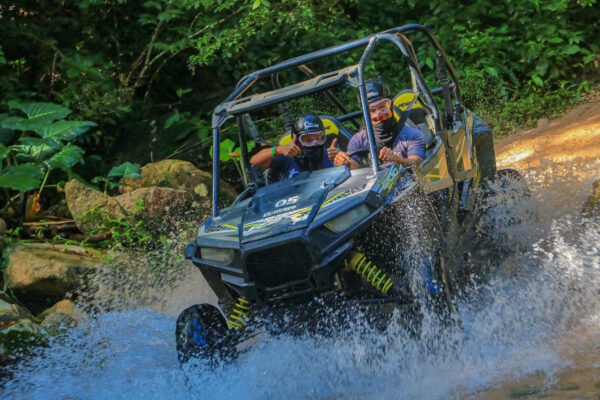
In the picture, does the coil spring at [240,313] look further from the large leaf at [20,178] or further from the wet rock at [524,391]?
the large leaf at [20,178]

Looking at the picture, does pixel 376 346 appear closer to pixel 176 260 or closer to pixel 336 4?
pixel 176 260

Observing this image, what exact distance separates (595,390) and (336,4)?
8.72 metres

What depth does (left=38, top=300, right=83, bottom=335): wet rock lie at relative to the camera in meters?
6.23

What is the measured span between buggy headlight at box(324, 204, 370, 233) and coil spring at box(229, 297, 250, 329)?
0.75 m

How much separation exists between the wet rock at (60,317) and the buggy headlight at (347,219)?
8.78 ft

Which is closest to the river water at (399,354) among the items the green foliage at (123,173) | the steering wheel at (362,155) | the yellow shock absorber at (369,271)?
the yellow shock absorber at (369,271)

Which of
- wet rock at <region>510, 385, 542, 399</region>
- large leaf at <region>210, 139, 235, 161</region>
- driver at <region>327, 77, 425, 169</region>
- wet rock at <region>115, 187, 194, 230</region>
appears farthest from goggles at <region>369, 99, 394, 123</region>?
large leaf at <region>210, 139, 235, 161</region>

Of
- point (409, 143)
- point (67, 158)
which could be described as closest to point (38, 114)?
point (67, 158)

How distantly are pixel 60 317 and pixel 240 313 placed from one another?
2185mm

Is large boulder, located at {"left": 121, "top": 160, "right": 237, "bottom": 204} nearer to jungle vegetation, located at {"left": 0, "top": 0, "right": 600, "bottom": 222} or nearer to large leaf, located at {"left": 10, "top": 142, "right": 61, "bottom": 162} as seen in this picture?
jungle vegetation, located at {"left": 0, "top": 0, "right": 600, "bottom": 222}

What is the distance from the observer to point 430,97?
6105 millimetres

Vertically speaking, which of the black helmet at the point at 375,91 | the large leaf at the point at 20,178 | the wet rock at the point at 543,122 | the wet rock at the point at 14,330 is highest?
the large leaf at the point at 20,178

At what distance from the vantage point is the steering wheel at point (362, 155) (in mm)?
5759

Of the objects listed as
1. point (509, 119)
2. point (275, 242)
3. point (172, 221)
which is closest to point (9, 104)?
point (172, 221)
